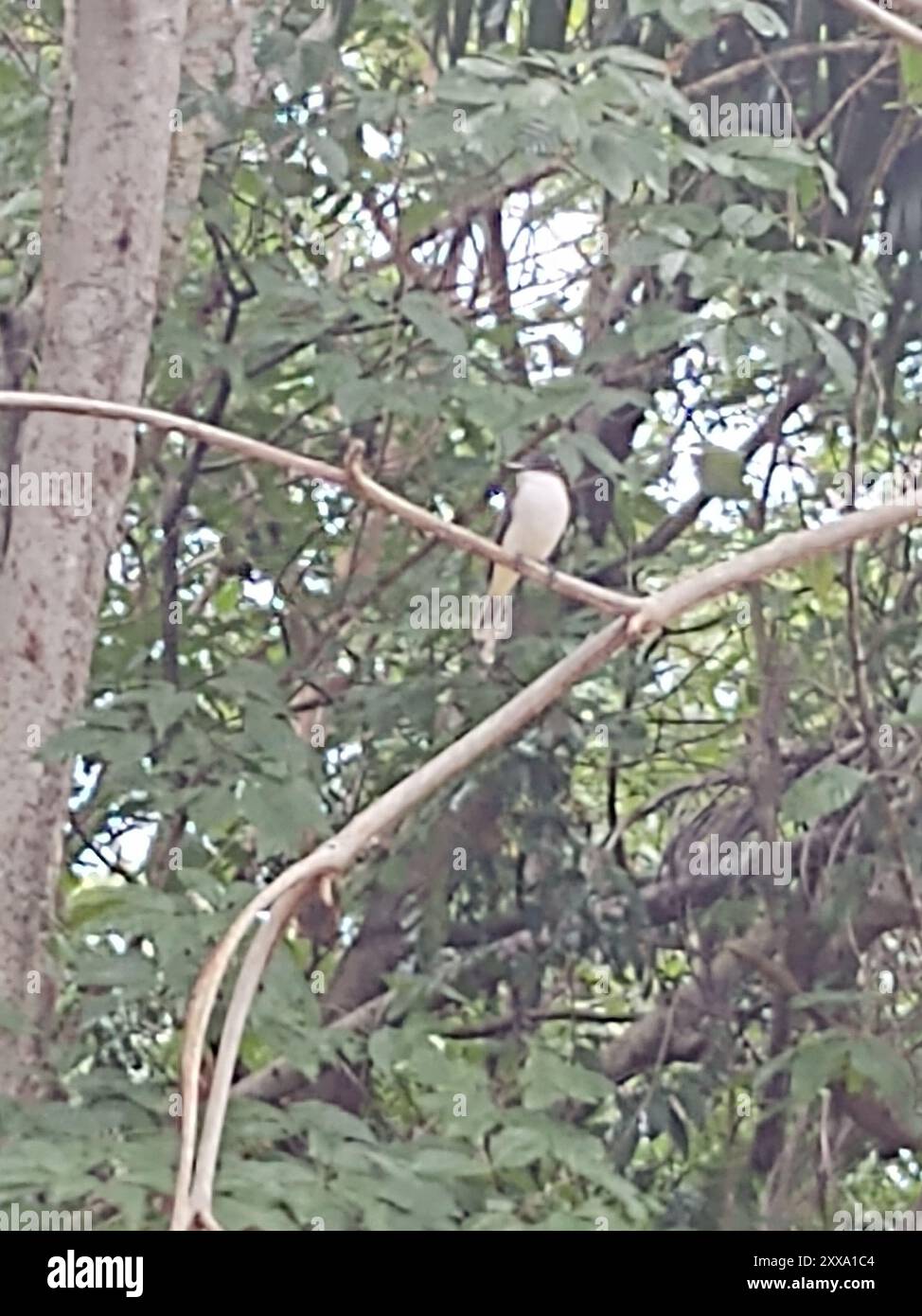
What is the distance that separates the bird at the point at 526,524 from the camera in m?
1.99

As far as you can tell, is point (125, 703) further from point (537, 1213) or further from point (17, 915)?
point (537, 1213)

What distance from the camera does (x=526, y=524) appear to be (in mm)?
2004

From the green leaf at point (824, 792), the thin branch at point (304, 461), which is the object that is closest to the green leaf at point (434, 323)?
the green leaf at point (824, 792)

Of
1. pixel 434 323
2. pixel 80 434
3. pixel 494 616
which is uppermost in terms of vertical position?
pixel 434 323

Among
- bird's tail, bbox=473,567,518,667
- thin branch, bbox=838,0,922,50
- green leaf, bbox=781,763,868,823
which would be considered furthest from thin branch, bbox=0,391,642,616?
bird's tail, bbox=473,567,518,667

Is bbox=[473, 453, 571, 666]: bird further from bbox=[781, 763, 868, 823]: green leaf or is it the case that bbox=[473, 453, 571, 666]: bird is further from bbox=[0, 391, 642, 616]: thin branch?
bbox=[0, 391, 642, 616]: thin branch

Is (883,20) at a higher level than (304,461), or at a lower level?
higher

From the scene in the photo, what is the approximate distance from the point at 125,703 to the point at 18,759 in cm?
19

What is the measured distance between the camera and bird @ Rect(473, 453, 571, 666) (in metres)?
1.99

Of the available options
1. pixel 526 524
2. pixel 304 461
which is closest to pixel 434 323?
pixel 526 524

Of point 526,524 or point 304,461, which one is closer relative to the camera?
point 304,461

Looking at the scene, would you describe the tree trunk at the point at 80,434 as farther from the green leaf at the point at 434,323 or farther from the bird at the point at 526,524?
the bird at the point at 526,524

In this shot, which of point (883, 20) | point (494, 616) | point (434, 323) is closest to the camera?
point (883, 20)

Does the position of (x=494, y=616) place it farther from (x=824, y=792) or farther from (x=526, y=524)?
(x=824, y=792)
